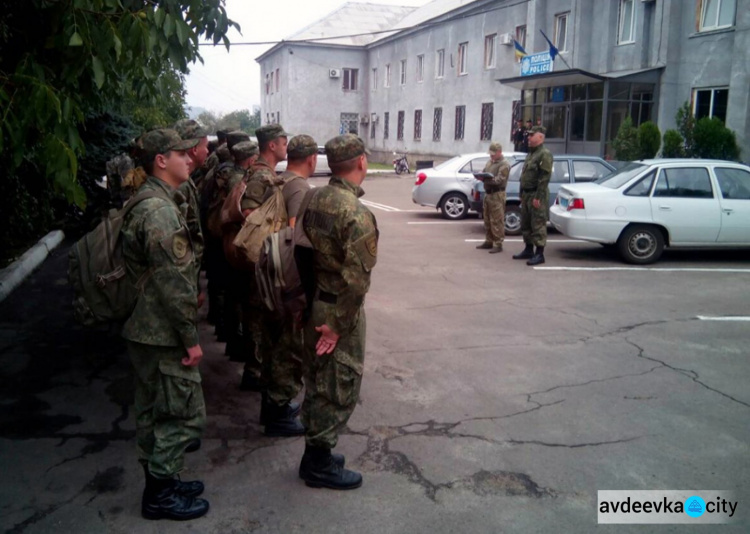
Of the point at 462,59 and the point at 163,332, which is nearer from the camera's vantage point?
the point at 163,332

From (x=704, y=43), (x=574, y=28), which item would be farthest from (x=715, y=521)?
(x=574, y=28)

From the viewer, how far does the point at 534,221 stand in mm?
10172

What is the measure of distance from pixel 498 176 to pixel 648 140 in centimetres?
1034

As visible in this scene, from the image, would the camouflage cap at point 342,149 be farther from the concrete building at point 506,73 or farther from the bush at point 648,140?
A: the concrete building at point 506,73

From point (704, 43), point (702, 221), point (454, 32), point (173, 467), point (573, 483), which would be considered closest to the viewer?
point (173, 467)

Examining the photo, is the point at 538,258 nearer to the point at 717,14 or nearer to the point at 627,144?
the point at 627,144

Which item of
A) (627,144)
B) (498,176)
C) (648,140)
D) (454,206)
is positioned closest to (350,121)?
(627,144)

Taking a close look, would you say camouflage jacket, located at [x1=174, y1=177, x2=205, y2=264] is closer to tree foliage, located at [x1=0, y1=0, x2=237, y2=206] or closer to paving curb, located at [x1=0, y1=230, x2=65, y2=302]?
tree foliage, located at [x1=0, y1=0, x2=237, y2=206]

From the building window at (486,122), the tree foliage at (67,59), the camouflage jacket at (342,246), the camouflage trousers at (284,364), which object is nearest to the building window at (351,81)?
the building window at (486,122)

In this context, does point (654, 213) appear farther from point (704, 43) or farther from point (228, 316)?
point (704, 43)

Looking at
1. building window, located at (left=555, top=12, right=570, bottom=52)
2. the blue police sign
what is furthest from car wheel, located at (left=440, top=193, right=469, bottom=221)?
building window, located at (left=555, top=12, right=570, bottom=52)

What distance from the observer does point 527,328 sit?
697 cm

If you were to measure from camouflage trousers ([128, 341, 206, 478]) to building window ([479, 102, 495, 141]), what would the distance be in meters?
29.2

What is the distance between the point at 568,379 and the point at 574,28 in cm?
2261
